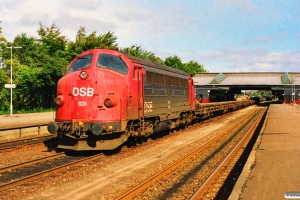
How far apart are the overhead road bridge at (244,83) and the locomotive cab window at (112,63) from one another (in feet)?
204

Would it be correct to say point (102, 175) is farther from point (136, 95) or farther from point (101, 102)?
point (136, 95)

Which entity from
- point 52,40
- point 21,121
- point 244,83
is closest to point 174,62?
point 244,83

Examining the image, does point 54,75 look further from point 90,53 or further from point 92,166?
point 92,166

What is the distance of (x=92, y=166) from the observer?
12.0 meters

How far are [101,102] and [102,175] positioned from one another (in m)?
3.42

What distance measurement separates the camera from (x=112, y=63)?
563 inches

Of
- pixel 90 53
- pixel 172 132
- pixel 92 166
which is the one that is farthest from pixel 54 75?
pixel 92 166

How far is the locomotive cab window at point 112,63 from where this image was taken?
14.2 metres

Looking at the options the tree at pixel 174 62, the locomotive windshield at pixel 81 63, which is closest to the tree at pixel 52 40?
the locomotive windshield at pixel 81 63

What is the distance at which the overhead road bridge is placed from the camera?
254ft

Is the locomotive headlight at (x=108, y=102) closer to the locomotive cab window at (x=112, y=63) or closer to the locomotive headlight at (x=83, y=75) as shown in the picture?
the locomotive headlight at (x=83, y=75)

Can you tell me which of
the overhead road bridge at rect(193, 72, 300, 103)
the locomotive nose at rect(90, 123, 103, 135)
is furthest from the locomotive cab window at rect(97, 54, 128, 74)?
the overhead road bridge at rect(193, 72, 300, 103)

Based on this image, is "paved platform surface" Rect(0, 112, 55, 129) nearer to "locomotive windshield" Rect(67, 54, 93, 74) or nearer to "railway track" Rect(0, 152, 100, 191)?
"locomotive windshield" Rect(67, 54, 93, 74)

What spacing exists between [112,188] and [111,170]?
2.14 meters
